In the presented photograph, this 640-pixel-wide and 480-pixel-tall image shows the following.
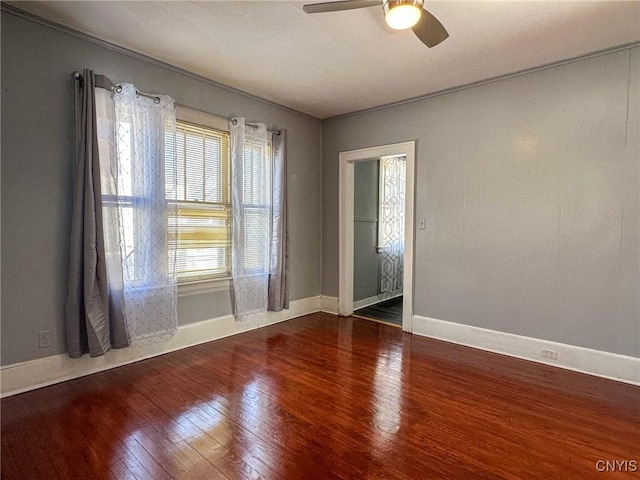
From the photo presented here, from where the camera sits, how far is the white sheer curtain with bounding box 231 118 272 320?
3.58 meters

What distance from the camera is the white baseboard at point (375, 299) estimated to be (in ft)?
16.6

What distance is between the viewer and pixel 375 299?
5.42 metres

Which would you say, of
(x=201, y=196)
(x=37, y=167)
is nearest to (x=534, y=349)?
(x=201, y=196)

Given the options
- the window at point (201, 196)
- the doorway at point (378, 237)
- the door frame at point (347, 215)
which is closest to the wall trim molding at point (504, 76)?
the door frame at point (347, 215)

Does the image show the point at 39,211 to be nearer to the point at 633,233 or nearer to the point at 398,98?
the point at 398,98

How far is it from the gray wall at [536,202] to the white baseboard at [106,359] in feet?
6.98

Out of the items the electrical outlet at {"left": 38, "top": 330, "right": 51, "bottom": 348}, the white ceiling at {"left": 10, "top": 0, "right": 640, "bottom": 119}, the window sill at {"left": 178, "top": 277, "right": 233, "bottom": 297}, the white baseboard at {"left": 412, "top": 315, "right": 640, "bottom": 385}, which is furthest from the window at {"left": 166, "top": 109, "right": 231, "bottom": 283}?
the white baseboard at {"left": 412, "top": 315, "right": 640, "bottom": 385}

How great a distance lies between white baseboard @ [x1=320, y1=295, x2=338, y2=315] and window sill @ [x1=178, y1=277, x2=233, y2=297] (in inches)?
61.2

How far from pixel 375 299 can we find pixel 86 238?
404 centimetres

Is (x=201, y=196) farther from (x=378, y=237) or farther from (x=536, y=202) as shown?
(x=536, y=202)

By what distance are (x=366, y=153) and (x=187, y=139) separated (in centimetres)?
211

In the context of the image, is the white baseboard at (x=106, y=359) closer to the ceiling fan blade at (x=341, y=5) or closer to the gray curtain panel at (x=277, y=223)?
the gray curtain panel at (x=277, y=223)

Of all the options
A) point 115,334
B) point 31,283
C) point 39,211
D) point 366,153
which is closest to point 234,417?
point 115,334

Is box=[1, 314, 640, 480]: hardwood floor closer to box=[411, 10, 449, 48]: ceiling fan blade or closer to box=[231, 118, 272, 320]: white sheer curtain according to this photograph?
box=[231, 118, 272, 320]: white sheer curtain
